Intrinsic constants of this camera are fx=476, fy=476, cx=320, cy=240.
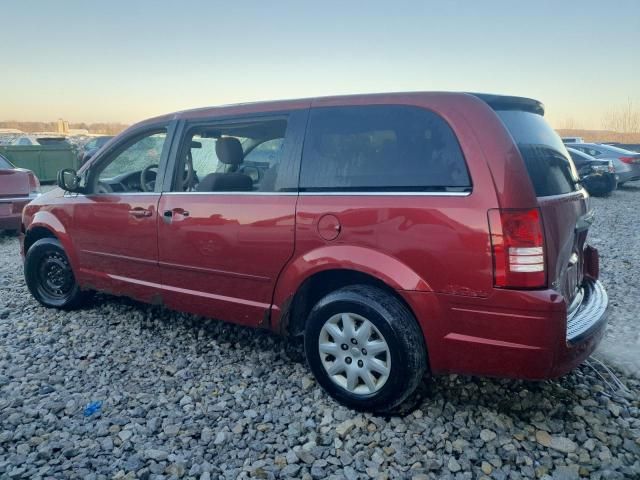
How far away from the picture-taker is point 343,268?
264 centimetres

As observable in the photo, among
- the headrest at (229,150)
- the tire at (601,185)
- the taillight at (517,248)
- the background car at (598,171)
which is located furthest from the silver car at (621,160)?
the taillight at (517,248)

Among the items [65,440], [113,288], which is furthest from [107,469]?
[113,288]

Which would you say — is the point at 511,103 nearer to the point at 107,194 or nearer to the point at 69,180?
the point at 107,194

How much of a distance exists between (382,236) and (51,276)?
3.49m

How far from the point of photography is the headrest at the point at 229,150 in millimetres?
3566

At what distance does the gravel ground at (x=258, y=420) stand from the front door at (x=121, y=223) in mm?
503

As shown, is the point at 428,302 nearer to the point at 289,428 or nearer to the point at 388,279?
the point at 388,279

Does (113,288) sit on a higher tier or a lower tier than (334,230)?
lower

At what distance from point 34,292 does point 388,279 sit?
143 inches

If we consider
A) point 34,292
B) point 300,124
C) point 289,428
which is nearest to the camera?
point 289,428

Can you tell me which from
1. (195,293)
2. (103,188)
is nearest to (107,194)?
(103,188)

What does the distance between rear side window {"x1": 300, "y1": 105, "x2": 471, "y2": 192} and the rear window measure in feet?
1.12

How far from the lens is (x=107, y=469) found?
2.29 meters

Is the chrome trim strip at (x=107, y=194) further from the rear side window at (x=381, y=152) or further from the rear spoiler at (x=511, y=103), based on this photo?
the rear spoiler at (x=511, y=103)
